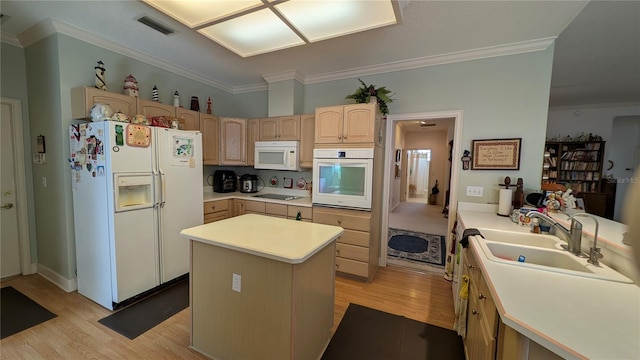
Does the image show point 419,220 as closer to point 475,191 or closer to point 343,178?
point 475,191

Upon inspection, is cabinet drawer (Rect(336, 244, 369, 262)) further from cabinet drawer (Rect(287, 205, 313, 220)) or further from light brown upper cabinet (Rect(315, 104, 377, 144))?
light brown upper cabinet (Rect(315, 104, 377, 144))

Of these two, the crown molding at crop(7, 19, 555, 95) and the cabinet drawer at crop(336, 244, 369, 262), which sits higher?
the crown molding at crop(7, 19, 555, 95)

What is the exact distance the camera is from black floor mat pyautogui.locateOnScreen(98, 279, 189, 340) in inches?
82.5

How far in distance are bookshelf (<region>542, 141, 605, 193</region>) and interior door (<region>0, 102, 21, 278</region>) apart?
827 cm

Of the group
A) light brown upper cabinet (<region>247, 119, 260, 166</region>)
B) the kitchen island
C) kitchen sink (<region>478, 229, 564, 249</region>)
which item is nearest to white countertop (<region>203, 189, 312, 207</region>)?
light brown upper cabinet (<region>247, 119, 260, 166</region>)

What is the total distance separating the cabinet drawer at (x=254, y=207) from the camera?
351 cm

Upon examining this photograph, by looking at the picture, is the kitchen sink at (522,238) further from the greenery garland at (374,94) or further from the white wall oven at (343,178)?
the greenery garland at (374,94)

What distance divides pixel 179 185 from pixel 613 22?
4488mm

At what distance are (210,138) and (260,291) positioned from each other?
2758 mm

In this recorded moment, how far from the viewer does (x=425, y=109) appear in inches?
121

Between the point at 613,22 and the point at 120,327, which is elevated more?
the point at 613,22

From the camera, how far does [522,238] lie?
6.22 feet

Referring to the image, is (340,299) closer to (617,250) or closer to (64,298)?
(617,250)

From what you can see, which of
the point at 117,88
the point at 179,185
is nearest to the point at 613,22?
the point at 179,185
